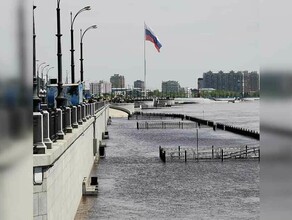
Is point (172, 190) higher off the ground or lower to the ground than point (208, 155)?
higher

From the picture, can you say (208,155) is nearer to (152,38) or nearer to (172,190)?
(172,190)

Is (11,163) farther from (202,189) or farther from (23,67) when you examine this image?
(202,189)

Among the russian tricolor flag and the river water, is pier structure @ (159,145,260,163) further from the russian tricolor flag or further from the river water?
the russian tricolor flag

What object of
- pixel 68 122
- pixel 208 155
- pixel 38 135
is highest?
pixel 38 135

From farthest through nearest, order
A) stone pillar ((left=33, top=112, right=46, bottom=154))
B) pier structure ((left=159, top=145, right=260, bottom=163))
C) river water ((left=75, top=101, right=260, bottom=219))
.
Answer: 1. pier structure ((left=159, top=145, right=260, bottom=163))
2. river water ((left=75, top=101, right=260, bottom=219))
3. stone pillar ((left=33, top=112, right=46, bottom=154))

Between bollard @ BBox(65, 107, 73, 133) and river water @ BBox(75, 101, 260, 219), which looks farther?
river water @ BBox(75, 101, 260, 219)

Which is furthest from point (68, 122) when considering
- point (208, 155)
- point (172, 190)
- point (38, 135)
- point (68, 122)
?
point (208, 155)

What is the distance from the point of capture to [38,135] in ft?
42.8

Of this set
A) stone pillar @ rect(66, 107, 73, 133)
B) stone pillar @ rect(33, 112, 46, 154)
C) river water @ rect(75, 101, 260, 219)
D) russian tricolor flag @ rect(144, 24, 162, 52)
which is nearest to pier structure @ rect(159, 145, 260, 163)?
river water @ rect(75, 101, 260, 219)

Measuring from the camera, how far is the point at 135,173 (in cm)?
4128

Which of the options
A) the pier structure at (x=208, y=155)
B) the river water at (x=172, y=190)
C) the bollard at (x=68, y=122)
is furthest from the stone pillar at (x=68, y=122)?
the pier structure at (x=208, y=155)

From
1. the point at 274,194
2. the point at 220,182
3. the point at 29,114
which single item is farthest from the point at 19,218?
the point at 220,182

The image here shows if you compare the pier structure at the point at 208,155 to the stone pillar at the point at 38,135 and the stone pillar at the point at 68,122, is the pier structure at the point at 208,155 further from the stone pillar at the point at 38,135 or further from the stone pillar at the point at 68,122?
the stone pillar at the point at 38,135

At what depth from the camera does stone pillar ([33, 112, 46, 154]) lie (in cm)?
1280
